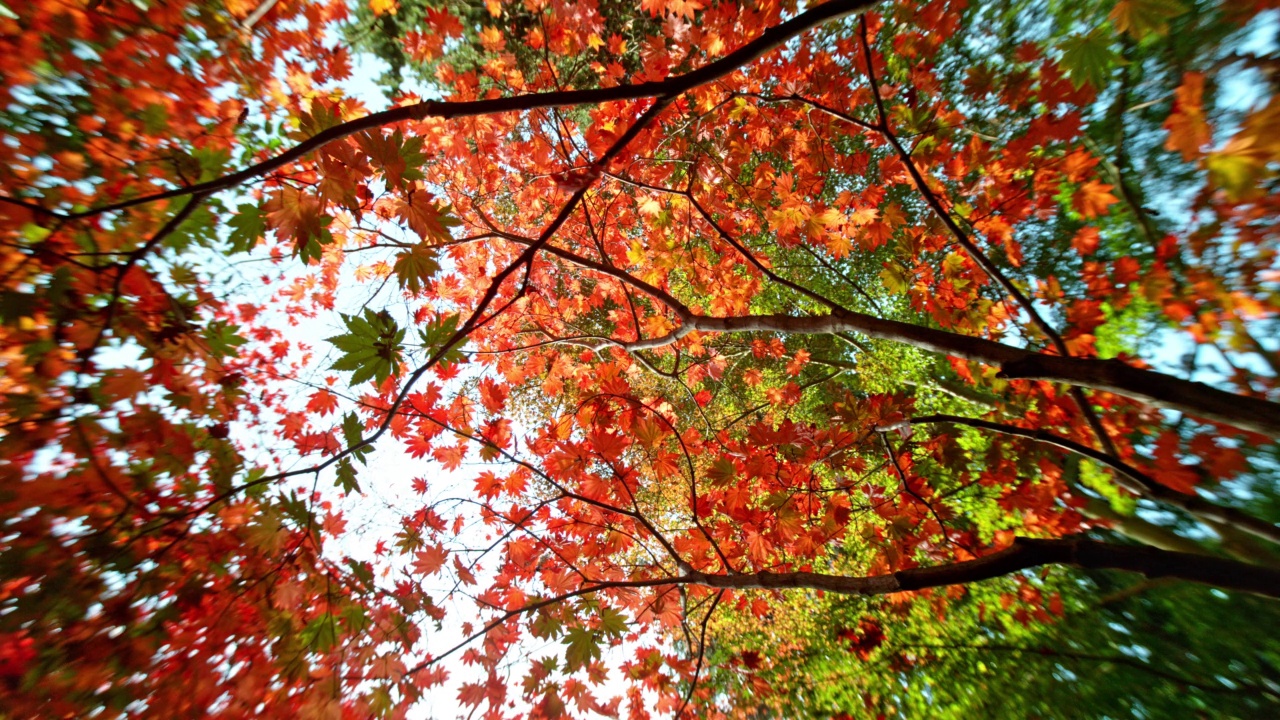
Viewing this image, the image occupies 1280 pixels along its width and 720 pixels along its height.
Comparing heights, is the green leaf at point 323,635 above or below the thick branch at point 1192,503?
below

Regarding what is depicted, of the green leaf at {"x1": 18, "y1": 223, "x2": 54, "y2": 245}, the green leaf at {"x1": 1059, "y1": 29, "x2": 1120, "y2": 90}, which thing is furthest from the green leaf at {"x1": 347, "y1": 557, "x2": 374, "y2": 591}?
the green leaf at {"x1": 1059, "y1": 29, "x2": 1120, "y2": 90}

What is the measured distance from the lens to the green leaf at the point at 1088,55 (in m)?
Answer: 1.83

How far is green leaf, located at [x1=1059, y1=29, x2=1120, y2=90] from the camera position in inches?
71.9

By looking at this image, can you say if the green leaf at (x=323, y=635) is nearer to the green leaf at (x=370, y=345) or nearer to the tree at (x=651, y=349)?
the tree at (x=651, y=349)

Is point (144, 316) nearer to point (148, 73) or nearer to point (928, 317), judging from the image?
point (148, 73)

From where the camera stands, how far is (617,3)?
6.99 meters

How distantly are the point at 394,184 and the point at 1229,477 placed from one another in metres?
4.78

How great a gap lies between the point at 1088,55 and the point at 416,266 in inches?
103

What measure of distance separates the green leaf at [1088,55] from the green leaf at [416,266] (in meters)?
2.47

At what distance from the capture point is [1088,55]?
1.84m

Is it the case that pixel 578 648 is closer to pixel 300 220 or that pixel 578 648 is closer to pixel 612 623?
pixel 612 623

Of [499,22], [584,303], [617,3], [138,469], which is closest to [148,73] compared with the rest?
[138,469]

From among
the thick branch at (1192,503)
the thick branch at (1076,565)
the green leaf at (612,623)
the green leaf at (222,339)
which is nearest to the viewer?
the thick branch at (1076,565)

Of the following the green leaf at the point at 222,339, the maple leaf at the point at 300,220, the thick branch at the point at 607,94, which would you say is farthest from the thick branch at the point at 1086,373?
the green leaf at the point at 222,339
